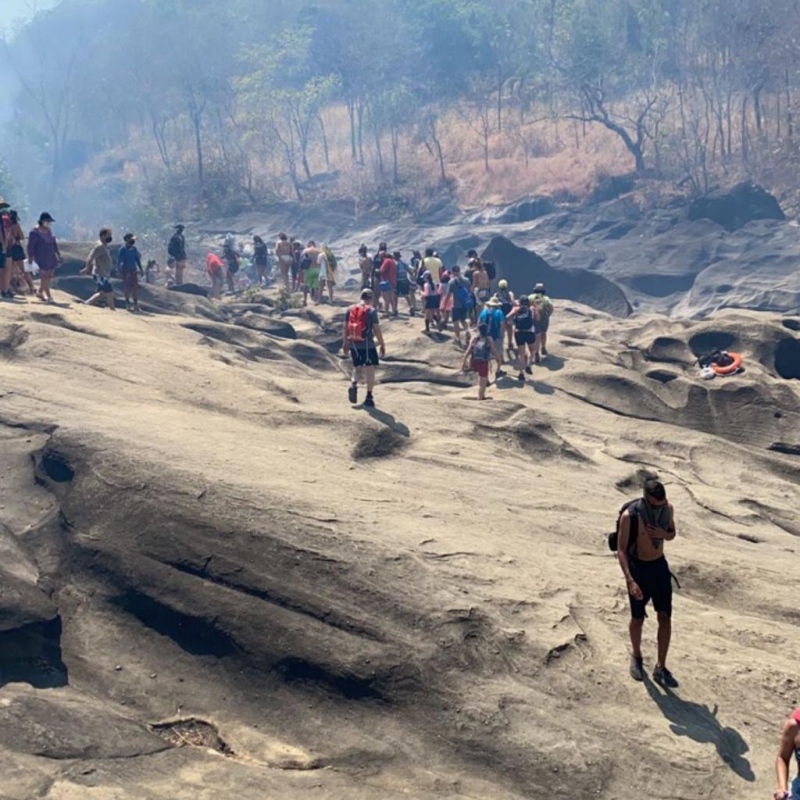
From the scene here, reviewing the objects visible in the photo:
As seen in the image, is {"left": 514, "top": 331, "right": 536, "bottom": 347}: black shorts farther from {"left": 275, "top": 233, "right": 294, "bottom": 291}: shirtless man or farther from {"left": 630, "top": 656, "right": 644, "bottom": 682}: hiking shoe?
{"left": 630, "top": 656, "right": 644, "bottom": 682}: hiking shoe

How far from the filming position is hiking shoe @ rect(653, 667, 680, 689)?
7.50m

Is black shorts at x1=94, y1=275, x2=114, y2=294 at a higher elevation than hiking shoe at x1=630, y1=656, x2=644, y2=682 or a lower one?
higher

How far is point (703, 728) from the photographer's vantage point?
7.12 metres

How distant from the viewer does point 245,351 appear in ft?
61.8

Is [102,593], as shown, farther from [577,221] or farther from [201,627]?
[577,221]

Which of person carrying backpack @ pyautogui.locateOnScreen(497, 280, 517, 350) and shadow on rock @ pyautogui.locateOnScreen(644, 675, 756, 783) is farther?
person carrying backpack @ pyautogui.locateOnScreen(497, 280, 517, 350)

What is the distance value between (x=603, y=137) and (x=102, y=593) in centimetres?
5768

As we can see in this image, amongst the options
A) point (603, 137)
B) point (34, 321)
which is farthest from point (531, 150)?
point (34, 321)

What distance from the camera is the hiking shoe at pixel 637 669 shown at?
7535 millimetres

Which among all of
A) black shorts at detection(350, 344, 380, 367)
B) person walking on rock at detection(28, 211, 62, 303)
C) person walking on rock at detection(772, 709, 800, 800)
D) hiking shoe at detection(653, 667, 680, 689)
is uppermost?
person walking on rock at detection(28, 211, 62, 303)

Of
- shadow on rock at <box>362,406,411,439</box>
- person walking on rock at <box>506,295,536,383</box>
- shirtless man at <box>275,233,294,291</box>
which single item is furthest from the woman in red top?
shadow on rock at <box>362,406,411,439</box>

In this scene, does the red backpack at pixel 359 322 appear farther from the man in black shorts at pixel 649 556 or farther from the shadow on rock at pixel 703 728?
the shadow on rock at pixel 703 728

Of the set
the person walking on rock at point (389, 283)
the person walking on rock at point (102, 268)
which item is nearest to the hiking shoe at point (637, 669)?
the person walking on rock at point (102, 268)

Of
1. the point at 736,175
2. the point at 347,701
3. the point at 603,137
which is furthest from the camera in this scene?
the point at 603,137
